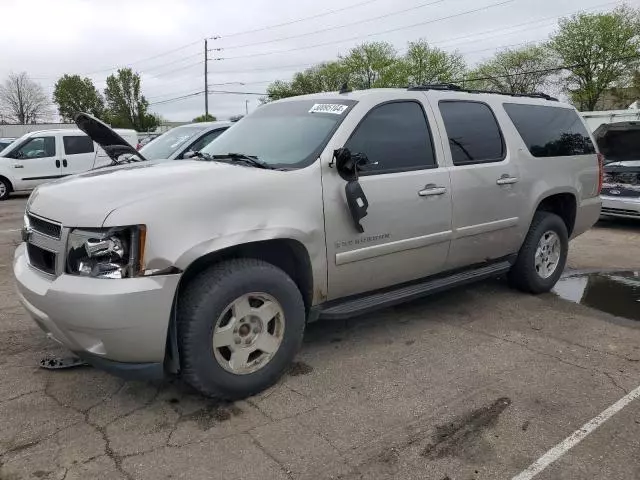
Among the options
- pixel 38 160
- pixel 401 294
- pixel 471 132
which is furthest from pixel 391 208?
pixel 38 160

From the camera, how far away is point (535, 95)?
17.9ft

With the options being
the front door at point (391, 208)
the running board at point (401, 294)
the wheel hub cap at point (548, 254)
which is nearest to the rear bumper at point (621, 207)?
the wheel hub cap at point (548, 254)

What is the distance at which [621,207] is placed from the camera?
8.76 m

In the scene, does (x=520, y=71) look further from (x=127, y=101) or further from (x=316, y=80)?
(x=127, y=101)

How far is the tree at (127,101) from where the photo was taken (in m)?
65.3

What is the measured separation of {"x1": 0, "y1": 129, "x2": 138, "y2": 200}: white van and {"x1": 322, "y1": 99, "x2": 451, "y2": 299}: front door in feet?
38.1

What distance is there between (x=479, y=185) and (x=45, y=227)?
311 cm

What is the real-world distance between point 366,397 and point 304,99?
2301mm

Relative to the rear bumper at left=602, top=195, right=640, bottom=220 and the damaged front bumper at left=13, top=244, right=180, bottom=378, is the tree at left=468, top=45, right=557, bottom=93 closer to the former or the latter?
the rear bumper at left=602, top=195, right=640, bottom=220

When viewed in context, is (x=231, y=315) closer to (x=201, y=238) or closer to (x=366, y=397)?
(x=201, y=238)

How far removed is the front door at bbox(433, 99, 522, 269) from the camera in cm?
427

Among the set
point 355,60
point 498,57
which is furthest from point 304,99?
point 355,60

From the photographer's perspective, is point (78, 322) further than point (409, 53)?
No

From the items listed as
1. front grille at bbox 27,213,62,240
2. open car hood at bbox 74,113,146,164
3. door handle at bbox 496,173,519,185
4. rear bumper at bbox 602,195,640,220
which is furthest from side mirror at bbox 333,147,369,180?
rear bumper at bbox 602,195,640,220
